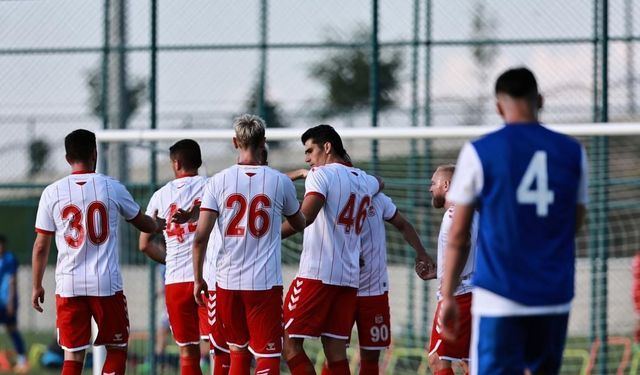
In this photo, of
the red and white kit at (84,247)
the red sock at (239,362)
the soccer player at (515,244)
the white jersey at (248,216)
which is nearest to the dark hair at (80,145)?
the red and white kit at (84,247)

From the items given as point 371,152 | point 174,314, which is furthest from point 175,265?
point 371,152

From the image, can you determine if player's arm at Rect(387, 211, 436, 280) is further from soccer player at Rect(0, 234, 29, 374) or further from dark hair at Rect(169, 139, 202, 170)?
soccer player at Rect(0, 234, 29, 374)

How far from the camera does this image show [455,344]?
8.49 meters

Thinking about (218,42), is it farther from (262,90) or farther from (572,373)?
(572,373)

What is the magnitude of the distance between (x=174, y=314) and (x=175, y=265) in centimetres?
39

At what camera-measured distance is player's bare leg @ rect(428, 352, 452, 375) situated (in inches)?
336

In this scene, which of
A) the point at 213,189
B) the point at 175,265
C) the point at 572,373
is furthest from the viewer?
the point at 572,373

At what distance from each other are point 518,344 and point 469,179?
2.66 ft

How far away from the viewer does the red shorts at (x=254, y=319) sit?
8.36m

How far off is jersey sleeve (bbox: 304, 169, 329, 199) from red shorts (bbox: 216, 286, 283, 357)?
728 mm

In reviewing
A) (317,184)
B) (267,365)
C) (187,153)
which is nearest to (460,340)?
(267,365)

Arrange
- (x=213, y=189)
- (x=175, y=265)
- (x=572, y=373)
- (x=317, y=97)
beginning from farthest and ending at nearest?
1. (x=317, y=97)
2. (x=572, y=373)
3. (x=175, y=265)
4. (x=213, y=189)

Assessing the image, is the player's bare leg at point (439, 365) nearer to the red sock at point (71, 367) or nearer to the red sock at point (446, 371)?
the red sock at point (446, 371)

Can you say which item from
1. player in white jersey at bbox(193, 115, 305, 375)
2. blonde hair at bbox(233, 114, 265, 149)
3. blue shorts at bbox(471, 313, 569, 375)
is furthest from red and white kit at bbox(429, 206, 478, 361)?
blue shorts at bbox(471, 313, 569, 375)
